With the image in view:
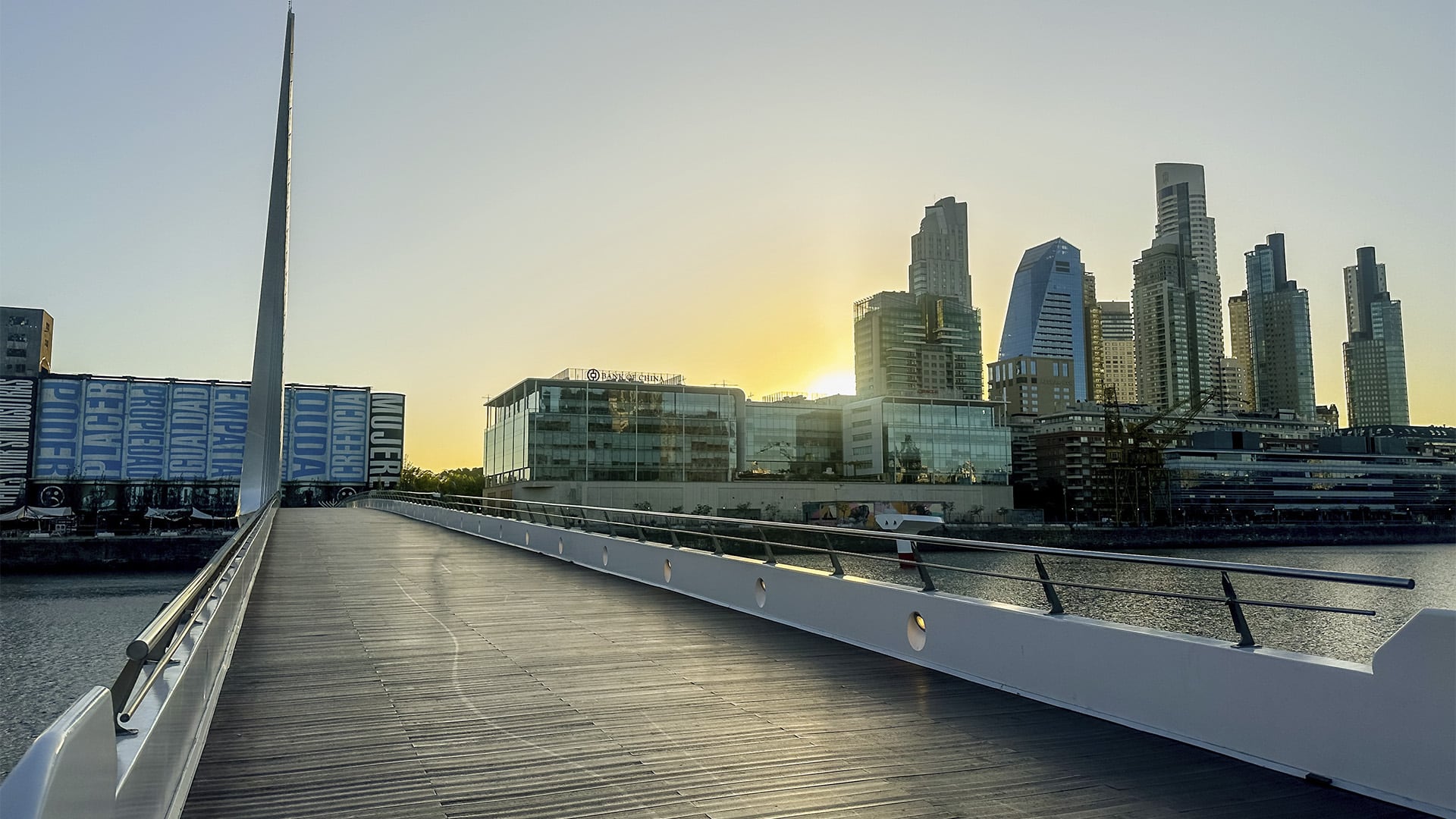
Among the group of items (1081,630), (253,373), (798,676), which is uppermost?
(253,373)

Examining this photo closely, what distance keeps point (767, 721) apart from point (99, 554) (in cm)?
7696

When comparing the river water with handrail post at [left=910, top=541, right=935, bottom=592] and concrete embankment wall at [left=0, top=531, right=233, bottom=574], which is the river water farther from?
handrail post at [left=910, top=541, right=935, bottom=592]

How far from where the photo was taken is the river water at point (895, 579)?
31.7 m

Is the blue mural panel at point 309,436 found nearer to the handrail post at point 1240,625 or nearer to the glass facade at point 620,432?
the glass facade at point 620,432

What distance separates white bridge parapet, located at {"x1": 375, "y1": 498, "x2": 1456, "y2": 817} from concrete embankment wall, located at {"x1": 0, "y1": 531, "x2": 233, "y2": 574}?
226ft

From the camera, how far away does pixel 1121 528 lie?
114500mm

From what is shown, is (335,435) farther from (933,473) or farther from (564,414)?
(933,473)

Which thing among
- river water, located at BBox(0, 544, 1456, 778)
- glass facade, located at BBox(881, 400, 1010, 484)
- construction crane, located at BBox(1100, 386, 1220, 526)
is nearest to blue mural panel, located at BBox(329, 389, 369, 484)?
river water, located at BBox(0, 544, 1456, 778)

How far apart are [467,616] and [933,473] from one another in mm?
105752

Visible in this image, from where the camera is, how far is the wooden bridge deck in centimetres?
486

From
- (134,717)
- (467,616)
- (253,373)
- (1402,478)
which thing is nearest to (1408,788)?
(134,717)

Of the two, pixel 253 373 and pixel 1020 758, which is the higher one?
pixel 253 373

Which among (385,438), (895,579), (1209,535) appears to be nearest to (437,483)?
(385,438)

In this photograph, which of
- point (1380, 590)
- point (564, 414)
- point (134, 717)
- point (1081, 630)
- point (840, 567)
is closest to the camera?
point (134, 717)
